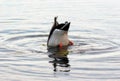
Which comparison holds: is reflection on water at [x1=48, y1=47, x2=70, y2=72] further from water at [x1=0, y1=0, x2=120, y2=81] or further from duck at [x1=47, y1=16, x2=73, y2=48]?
duck at [x1=47, y1=16, x2=73, y2=48]

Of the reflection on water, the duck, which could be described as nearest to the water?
the reflection on water

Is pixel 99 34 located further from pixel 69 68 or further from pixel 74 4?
pixel 74 4

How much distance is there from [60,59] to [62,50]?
1.70 metres

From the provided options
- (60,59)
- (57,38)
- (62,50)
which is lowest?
(60,59)

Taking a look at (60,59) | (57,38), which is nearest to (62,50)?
(57,38)

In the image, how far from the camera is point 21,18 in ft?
83.4

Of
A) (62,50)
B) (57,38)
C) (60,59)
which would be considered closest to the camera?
(60,59)

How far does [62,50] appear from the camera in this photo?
17.0 metres

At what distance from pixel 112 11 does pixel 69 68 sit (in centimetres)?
1439

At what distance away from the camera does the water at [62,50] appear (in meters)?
13.1

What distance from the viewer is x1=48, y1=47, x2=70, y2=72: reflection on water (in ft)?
45.4

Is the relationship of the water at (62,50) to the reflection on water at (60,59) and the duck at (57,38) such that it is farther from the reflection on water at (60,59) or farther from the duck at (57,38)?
the duck at (57,38)

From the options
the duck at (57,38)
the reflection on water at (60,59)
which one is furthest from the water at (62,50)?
the duck at (57,38)

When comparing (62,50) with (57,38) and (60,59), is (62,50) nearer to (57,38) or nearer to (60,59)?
(57,38)
